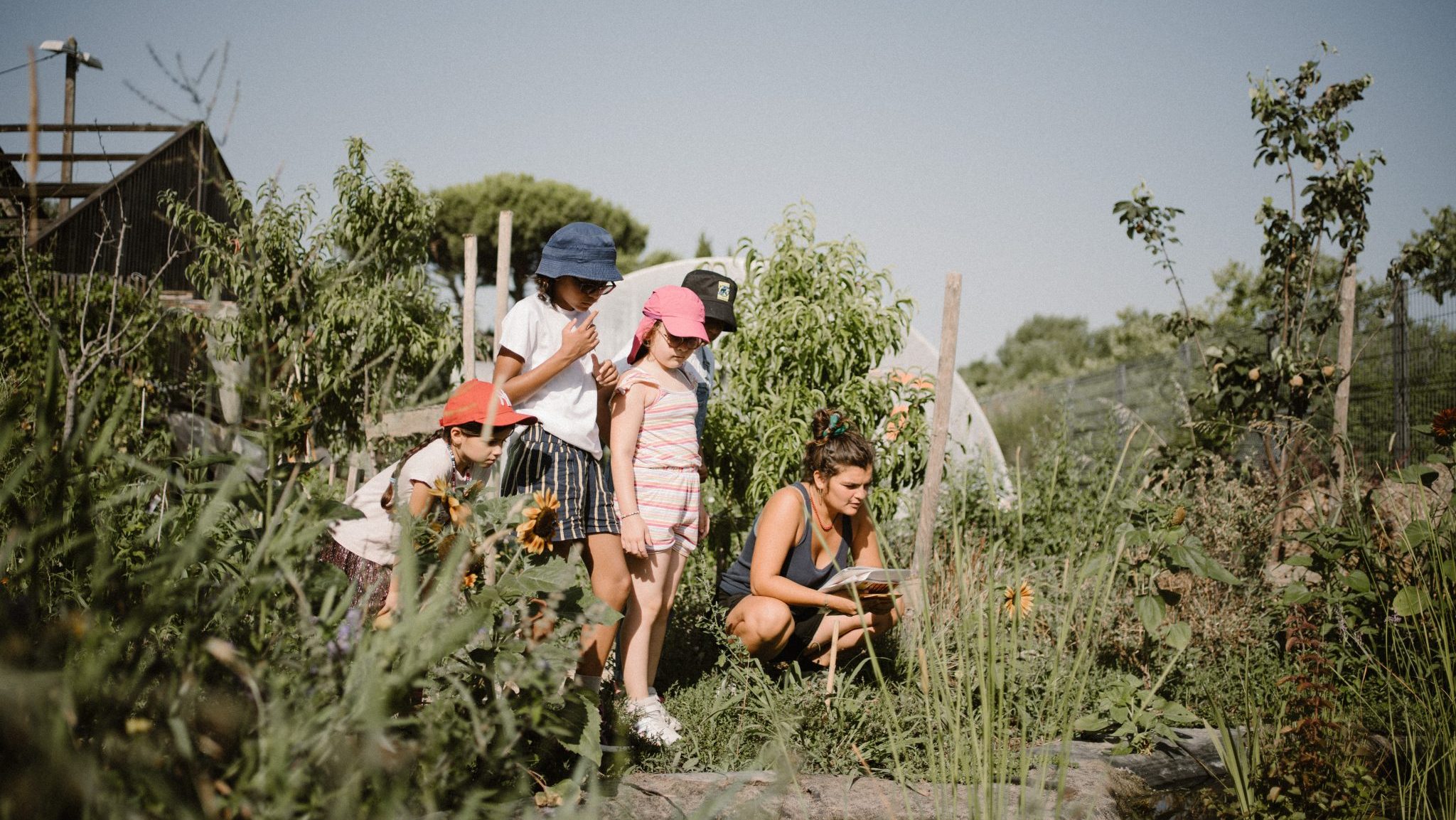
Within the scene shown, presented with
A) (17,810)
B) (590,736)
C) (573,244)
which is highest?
(573,244)

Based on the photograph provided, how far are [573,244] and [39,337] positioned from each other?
3398 millimetres

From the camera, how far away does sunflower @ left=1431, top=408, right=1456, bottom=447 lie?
11.0ft

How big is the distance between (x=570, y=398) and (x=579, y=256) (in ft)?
1.38

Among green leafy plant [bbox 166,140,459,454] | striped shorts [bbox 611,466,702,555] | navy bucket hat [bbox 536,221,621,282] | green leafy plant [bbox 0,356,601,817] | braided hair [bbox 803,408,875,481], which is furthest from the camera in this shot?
green leafy plant [bbox 166,140,459,454]

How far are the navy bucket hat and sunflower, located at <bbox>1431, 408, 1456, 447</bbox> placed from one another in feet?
9.63

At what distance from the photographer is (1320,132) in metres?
4.96

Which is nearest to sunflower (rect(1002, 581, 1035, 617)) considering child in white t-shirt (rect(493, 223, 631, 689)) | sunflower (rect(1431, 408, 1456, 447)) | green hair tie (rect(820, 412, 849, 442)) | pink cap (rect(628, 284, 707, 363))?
green hair tie (rect(820, 412, 849, 442))

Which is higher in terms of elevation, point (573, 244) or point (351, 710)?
point (573, 244)

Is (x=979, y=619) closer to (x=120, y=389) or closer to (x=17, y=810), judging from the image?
(x=17, y=810)

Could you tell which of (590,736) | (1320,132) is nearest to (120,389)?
(590,736)

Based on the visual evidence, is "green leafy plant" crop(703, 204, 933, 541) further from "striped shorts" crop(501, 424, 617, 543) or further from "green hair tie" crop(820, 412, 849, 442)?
"striped shorts" crop(501, 424, 617, 543)

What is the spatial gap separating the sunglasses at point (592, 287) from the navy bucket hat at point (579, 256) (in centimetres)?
3

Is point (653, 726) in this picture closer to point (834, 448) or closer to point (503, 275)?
point (834, 448)

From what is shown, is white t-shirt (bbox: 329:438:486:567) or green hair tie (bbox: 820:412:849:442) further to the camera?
green hair tie (bbox: 820:412:849:442)
